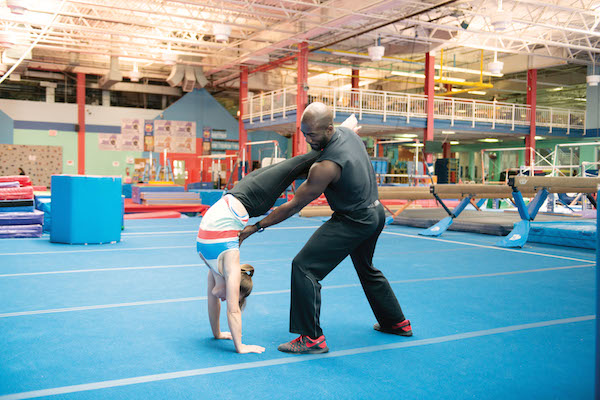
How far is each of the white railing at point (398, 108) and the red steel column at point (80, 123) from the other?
8547mm

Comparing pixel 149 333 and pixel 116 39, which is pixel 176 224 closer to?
pixel 149 333

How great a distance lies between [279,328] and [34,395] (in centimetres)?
164

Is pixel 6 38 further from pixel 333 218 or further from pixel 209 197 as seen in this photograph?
pixel 333 218

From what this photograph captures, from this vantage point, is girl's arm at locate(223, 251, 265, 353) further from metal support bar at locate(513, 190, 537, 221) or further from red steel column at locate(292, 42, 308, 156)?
red steel column at locate(292, 42, 308, 156)

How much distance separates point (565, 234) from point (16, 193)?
895 cm

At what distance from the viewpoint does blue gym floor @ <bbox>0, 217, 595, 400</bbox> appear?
2.58 meters

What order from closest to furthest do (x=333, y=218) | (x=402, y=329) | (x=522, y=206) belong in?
(x=333, y=218)
(x=402, y=329)
(x=522, y=206)

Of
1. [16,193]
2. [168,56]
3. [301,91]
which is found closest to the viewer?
[16,193]

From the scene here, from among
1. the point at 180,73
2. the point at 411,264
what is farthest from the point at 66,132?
the point at 411,264

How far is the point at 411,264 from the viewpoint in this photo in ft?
21.0

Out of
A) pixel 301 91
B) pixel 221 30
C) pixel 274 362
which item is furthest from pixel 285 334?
pixel 301 91

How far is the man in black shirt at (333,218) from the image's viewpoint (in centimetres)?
293

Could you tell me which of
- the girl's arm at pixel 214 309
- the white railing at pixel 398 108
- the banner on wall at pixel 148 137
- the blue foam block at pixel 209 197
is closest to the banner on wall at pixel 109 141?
the banner on wall at pixel 148 137

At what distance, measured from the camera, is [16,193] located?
8.37 m
